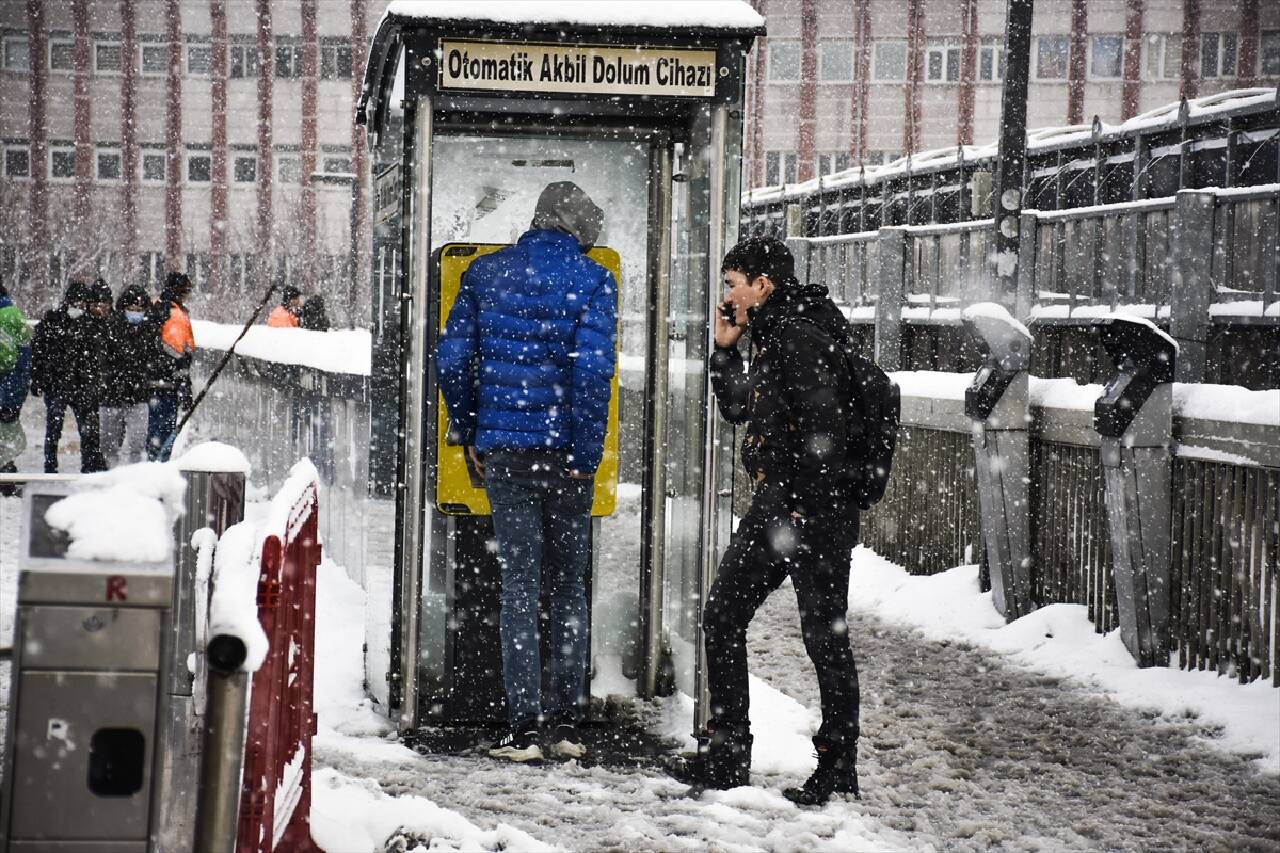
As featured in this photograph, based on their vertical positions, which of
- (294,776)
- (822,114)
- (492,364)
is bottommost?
(294,776)

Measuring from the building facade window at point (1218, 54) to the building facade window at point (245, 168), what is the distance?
28.3 m

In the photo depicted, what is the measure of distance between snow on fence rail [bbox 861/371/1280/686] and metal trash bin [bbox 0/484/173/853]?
206 inches

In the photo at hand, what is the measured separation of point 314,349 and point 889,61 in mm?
40423

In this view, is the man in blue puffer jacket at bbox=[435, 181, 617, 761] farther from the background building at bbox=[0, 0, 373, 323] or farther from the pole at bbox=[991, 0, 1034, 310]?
the background building at bbox=[0, 0, 373, 323]

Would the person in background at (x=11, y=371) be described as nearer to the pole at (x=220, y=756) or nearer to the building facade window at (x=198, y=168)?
the pole at (x=220, y=756)

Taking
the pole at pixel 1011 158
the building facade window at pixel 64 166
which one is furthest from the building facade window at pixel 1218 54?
the pole at pixel 1011 158

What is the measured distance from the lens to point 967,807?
555 centimetres

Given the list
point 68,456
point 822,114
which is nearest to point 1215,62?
point 822,114

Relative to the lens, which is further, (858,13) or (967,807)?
(858,13)

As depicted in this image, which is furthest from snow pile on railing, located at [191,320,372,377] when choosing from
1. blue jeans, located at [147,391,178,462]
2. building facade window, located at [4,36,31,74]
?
building facade window, located at [4,36,31,74]

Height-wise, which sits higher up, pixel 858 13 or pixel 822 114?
pixel 858 13

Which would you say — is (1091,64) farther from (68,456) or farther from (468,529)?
(468,529)

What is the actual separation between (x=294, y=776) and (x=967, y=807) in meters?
2.45

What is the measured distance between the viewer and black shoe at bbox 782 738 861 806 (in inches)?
213
